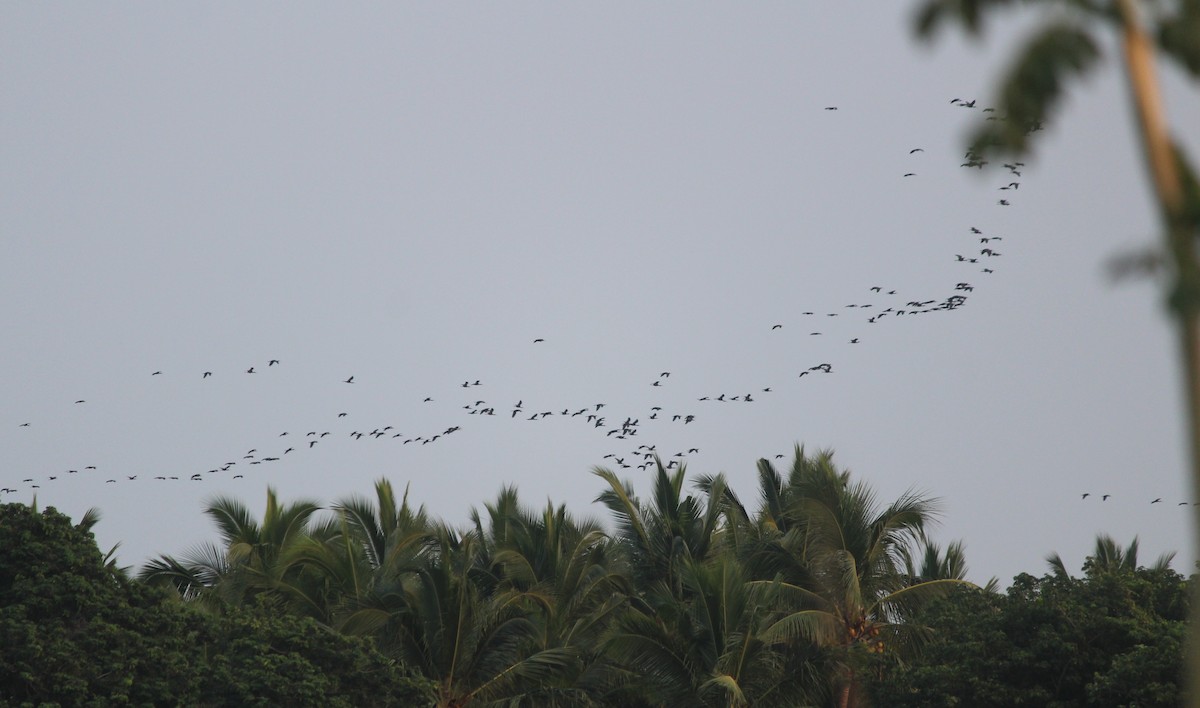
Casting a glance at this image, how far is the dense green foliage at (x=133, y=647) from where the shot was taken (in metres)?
22.4

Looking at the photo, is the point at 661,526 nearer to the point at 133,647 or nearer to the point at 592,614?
the point at 592,614

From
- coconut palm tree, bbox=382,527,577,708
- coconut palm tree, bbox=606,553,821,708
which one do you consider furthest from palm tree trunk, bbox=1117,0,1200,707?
coconut palm tree, bbox=382,527,577,708

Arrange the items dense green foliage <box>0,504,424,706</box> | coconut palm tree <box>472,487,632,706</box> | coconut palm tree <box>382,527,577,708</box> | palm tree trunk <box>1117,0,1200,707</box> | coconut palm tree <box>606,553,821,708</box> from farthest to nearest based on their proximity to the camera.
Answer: coconut palm tree <box>472,487,632,706</box>, coconut palm tree <box>382,527,577,708</box>, coconut palm tree <box>606,553,821,708</box>, dense green foliage <box>0,504,424,706</box>, palm tree trunk <box>1117,0,1200,707</box>

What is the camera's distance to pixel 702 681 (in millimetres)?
28312

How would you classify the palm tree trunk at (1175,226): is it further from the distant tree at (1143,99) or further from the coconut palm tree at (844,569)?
the coconut palm tree at (844,569)

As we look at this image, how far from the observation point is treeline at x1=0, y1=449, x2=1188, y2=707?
935 inches

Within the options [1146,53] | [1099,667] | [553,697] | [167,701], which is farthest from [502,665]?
[1146,53]

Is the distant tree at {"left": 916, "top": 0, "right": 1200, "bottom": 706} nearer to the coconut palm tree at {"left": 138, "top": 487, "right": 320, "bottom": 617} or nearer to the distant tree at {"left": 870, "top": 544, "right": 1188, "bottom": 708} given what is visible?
the distant tree at {"left": 870, "top": 544, "right": 1188, "bottom": 708}

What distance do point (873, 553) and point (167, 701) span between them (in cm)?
1568

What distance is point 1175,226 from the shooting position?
25.2ft

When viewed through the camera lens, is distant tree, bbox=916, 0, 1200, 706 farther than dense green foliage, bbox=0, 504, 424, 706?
No

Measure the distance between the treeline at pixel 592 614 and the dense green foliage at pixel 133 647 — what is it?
0.04 metres

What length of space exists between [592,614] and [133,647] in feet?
Answer: 37.1

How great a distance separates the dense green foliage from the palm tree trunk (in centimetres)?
1939
